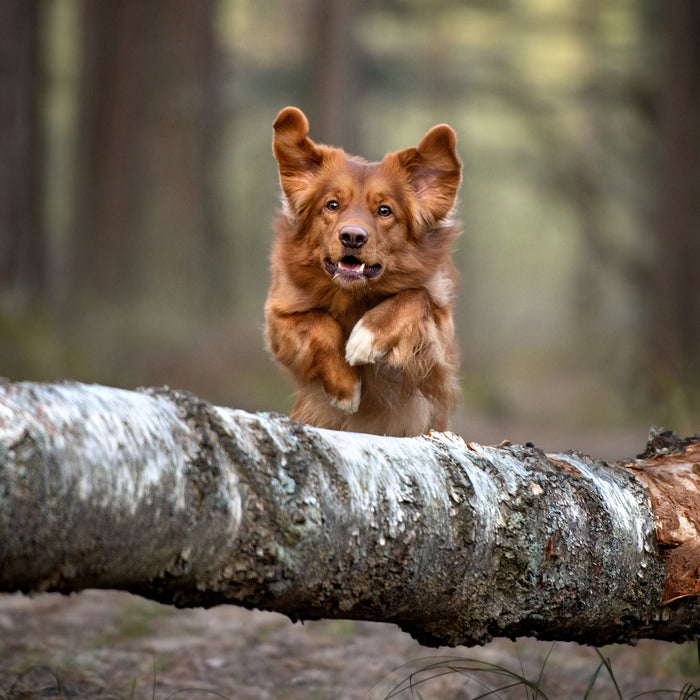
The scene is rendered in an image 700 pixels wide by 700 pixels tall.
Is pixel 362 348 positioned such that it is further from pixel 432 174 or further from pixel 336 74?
pixel 336 74

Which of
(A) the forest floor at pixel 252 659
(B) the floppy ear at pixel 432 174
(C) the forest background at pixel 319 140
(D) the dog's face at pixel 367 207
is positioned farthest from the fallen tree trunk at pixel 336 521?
(C) the forest background at pixel 319 140

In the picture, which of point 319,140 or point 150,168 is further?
point 319,140

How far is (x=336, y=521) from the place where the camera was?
2.53 meters

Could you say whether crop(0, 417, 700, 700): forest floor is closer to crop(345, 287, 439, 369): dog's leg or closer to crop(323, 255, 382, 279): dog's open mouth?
crop(345, 287, 439, 369): dog's leg

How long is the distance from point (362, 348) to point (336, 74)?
525 inches

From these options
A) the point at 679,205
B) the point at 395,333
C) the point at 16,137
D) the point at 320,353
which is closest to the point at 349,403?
the point at 320,353

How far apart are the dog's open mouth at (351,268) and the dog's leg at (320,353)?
29 cm

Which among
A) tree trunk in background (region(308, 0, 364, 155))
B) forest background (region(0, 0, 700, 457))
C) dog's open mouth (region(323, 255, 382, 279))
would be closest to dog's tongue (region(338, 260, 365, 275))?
dog's open mouth (region(323, 255, 382, 279))

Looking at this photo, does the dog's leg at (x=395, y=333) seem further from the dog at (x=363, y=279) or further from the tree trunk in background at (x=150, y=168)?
the tree trunk in background at (x=150, y=168)

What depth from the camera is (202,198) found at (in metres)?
13.4

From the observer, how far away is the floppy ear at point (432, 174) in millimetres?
4625

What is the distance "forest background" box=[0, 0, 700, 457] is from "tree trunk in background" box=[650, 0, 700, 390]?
0.03 m

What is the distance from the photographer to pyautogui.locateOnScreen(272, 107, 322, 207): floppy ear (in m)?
4.65

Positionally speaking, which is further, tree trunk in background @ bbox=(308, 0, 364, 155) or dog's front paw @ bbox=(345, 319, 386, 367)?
tree trunk in background @ bbox=(308, 0, 364, 155)
